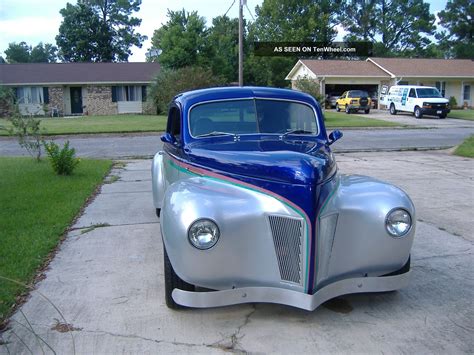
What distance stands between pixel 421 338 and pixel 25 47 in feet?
283

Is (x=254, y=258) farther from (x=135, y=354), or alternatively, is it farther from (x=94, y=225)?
(x=94, y=225)

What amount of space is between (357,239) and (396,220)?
37cm

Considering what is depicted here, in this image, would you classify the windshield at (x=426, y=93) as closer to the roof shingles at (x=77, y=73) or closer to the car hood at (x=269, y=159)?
the roof shingles at (x=77, y=73)

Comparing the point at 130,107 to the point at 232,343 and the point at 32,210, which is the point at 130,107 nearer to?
A: the point at 32,210

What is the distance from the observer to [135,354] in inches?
133

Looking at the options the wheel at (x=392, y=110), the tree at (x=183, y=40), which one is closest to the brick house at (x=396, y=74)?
the wheel at (x=392, y=110)

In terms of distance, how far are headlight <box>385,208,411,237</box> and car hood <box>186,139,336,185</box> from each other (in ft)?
1.92

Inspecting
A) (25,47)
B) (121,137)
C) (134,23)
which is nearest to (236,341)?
(121,137)

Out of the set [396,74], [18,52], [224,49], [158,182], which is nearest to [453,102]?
[396,74]

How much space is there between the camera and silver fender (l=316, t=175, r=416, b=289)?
3628 mm

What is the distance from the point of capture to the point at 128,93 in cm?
3897

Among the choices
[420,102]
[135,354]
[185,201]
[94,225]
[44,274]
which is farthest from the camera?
[420,102]

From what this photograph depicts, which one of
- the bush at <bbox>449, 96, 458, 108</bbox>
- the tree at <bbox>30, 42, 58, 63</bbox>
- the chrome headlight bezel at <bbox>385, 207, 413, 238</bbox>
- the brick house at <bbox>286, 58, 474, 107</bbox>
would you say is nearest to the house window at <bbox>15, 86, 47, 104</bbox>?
the brick house at <bbox>286, 58, 474, 107</bbox>

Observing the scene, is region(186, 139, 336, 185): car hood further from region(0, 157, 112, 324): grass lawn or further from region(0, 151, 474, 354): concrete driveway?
region(0, 157, 112, 324): grass lawn
